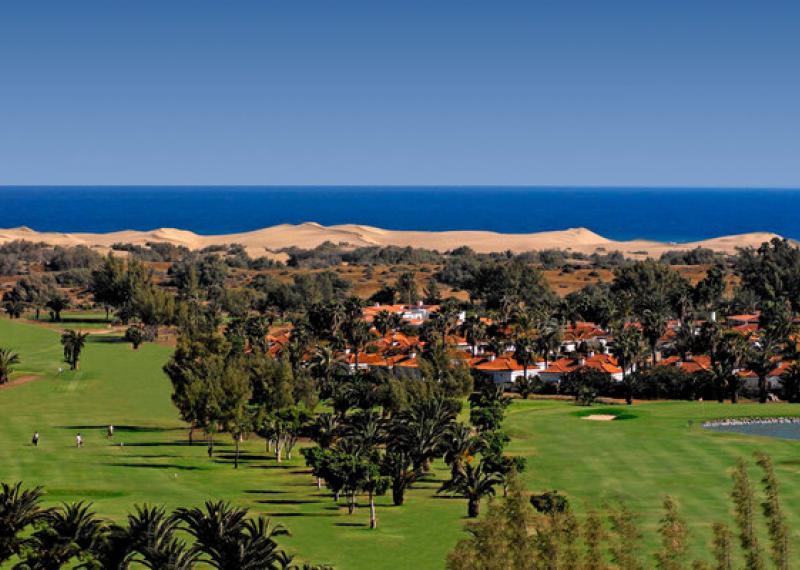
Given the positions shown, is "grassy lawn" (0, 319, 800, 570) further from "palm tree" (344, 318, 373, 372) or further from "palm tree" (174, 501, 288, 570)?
"palm tree" (344, 318, 373, 372)

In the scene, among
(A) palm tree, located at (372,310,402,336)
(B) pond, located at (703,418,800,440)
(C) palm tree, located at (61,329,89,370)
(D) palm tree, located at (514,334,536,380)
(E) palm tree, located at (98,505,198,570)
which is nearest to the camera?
(E) palm tree, located at (98,505,198,570)

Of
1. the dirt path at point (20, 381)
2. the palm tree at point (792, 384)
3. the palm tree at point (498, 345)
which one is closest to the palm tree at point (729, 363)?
the palm tree at point (792, 384)

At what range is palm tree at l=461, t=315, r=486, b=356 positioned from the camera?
6064 inches

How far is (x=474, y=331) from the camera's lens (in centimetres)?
15412

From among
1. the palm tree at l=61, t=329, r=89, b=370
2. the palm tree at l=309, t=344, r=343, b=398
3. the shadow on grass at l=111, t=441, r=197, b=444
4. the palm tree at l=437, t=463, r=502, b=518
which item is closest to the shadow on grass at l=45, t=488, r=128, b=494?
the shadow on grass at l=111, t=441, r=197, b=444

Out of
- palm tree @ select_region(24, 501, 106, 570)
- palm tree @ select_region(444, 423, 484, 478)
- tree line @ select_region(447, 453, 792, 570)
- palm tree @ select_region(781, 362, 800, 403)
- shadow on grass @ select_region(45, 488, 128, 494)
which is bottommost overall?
shadow on grass @ select_region(45, 488, 128, 494)

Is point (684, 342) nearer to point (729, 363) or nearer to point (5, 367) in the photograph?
point (729, 363)

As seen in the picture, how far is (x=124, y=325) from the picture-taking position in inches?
7411

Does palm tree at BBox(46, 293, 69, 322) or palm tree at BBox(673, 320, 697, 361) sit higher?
palm tree at BBox(673, 320, 697, 361)

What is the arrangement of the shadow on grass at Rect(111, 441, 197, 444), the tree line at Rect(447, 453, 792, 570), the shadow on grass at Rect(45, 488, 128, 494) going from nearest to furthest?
the tree line at Rect(447, 453, 792, 570), the shadow on grass at Rect(45, 488, 128, 494), the shadow on grass at Rect(111, 441, 197, 444)

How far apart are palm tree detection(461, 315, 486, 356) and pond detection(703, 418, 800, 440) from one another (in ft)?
146

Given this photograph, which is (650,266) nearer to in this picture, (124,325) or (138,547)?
(124,325)

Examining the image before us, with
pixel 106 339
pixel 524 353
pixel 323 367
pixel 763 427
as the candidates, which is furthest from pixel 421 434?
pixel 106 339

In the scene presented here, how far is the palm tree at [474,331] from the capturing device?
15404 cm
